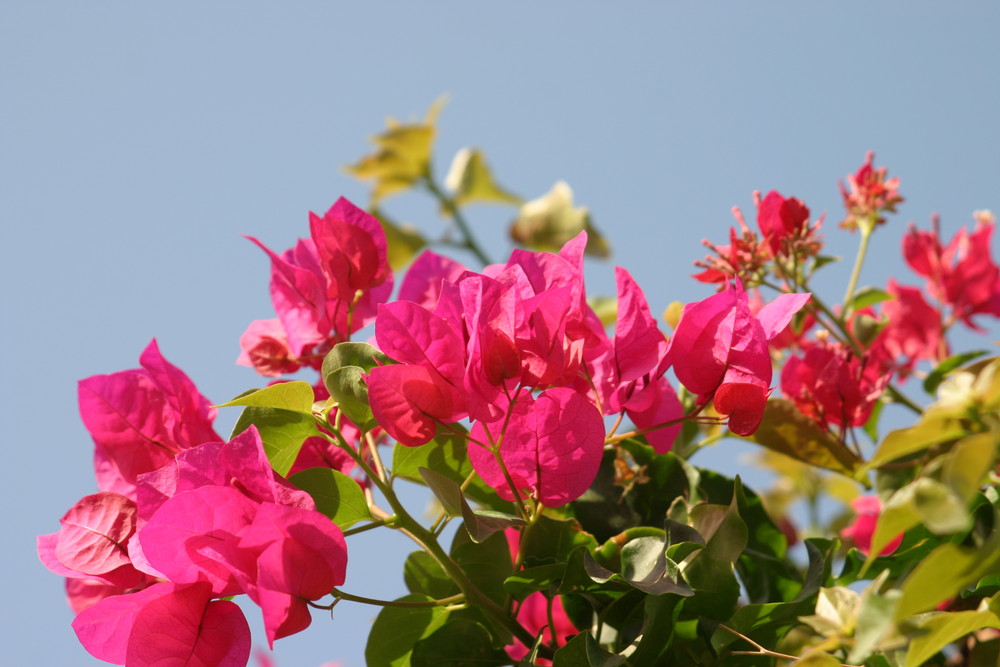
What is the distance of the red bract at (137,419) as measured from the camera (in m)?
0.55

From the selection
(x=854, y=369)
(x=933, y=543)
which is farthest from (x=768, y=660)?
(x=854, y=369)

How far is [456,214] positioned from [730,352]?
0.97 m

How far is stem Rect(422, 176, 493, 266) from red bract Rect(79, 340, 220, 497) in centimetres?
75

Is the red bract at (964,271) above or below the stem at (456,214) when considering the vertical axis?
below

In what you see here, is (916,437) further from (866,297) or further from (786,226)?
(866,297)

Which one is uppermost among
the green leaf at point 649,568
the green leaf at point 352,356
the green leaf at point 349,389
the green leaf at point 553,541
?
the green leaf at point 352,356

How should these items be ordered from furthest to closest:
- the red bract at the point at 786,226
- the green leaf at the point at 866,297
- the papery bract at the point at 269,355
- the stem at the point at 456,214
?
the stem at the point at 456,214, the green leaf at the point at 866,297, the red bract at the point at 786,226, the papery bract at the point at 269,355

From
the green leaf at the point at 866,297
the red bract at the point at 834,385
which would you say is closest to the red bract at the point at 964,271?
the green leaf at the point at 866,297

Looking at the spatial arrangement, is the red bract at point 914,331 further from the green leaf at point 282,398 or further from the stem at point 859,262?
the green leaf at point 282,398

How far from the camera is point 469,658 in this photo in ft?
1.80

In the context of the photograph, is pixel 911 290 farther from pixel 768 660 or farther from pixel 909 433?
pixel 909 433

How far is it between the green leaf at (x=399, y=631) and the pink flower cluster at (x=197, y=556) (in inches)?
3.6

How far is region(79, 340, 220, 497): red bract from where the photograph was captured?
55cm

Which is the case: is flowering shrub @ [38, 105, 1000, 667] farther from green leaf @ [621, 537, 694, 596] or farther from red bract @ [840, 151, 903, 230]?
red bract @ [840, 151, 903, 230]
